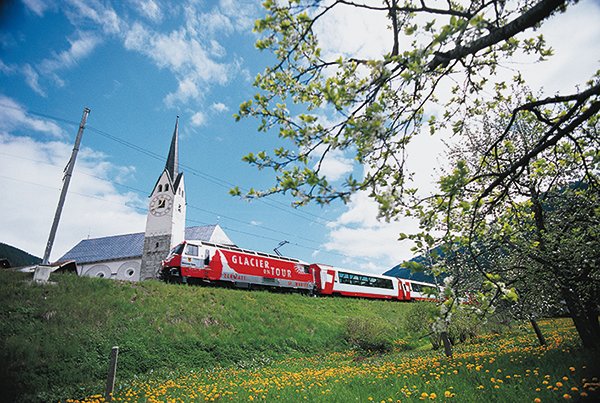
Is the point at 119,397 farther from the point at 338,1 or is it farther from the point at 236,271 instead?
the point at 236,271

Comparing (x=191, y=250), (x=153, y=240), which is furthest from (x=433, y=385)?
(x=153, y=240)

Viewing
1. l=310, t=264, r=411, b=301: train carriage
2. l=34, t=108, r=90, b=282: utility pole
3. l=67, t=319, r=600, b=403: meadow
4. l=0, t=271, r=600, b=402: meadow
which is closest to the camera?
l=67, t=319, r=600, b=403: meadow

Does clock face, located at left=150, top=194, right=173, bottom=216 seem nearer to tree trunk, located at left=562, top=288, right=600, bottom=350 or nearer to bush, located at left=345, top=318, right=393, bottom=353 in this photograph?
bush, located at left=345, top=318, right=393, bottom=353

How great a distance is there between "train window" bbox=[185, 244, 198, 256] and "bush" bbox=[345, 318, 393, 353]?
1114cm

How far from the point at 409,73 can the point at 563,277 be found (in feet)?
21.3

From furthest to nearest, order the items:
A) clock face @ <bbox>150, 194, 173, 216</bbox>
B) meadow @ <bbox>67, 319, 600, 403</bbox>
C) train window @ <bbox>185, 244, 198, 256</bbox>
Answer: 1. clock face @ <bbox>150, 194, 173, 216</bbox>
2. train window @ <bbox>185, 244, 198, 256</bbox>
3. meadow @ <bbox>67, 319, 600, 403</bbox>

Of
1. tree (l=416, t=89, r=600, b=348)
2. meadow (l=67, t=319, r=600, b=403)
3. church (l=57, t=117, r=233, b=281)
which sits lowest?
meadow (l=67, t=319, r=600, b=403)

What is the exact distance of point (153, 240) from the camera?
37219mm

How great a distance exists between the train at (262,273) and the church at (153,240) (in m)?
15.6

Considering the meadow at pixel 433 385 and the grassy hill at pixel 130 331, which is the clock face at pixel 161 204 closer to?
the grassy hill at pixel 130 331

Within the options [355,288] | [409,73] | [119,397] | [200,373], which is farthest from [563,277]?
[355,288]

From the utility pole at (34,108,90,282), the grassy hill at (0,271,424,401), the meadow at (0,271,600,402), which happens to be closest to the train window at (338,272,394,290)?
the meadow at (0,271,600,402)

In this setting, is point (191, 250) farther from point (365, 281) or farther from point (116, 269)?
point (116, 269)

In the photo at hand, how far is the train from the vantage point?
819 inches
